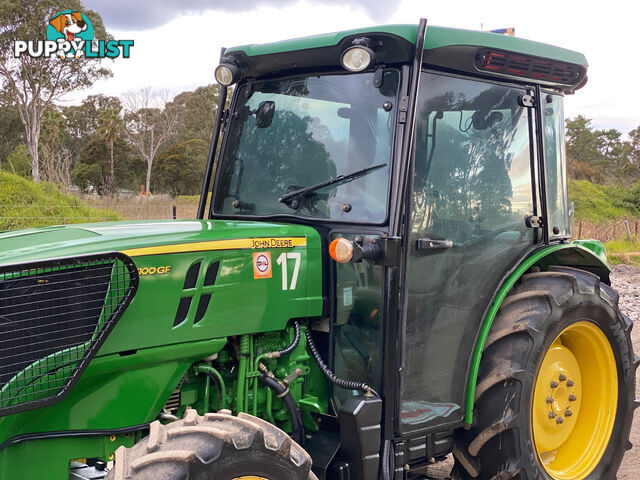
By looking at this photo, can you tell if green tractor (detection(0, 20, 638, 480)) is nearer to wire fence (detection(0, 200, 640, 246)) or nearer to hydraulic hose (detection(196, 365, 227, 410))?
hydraulic hose (detection(196, 365, 227, 410))

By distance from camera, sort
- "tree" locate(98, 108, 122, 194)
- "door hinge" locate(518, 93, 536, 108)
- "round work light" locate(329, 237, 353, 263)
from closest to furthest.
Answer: "round work light" locate(329, 237, 353, 263) → "door hinge" locate(518, 93, 536, 108) → "tree" locate(98, 108, 122, 194)

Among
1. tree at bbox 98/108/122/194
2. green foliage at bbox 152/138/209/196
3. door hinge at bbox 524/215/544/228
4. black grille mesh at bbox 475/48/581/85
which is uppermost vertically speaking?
tree at bbox 98/108/122/194

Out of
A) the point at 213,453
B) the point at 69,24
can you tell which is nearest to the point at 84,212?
the point at 69,24

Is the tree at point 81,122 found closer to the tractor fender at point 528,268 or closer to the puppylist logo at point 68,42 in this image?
the puppylist logo at point 68,42

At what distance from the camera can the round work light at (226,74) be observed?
3.62m

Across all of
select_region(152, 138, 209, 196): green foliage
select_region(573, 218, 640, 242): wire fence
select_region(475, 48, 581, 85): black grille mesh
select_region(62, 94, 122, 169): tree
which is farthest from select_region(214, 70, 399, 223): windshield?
select_region(62, 94, 122, 169): tree

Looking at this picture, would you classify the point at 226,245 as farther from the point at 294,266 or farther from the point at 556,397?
the point at 556,397

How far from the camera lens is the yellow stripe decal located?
2.74 meters

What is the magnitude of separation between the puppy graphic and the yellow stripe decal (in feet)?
79.0

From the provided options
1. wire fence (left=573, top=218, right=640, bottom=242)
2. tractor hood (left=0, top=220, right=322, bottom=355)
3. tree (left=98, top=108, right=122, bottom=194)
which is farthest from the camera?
tree (left=98, top=108, right=122, bottom=194)

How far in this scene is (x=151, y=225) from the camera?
3201mm

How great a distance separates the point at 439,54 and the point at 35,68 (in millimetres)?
28840

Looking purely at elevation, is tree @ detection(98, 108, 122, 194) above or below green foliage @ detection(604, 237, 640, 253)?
above

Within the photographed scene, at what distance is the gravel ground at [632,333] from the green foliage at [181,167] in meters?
32.4
